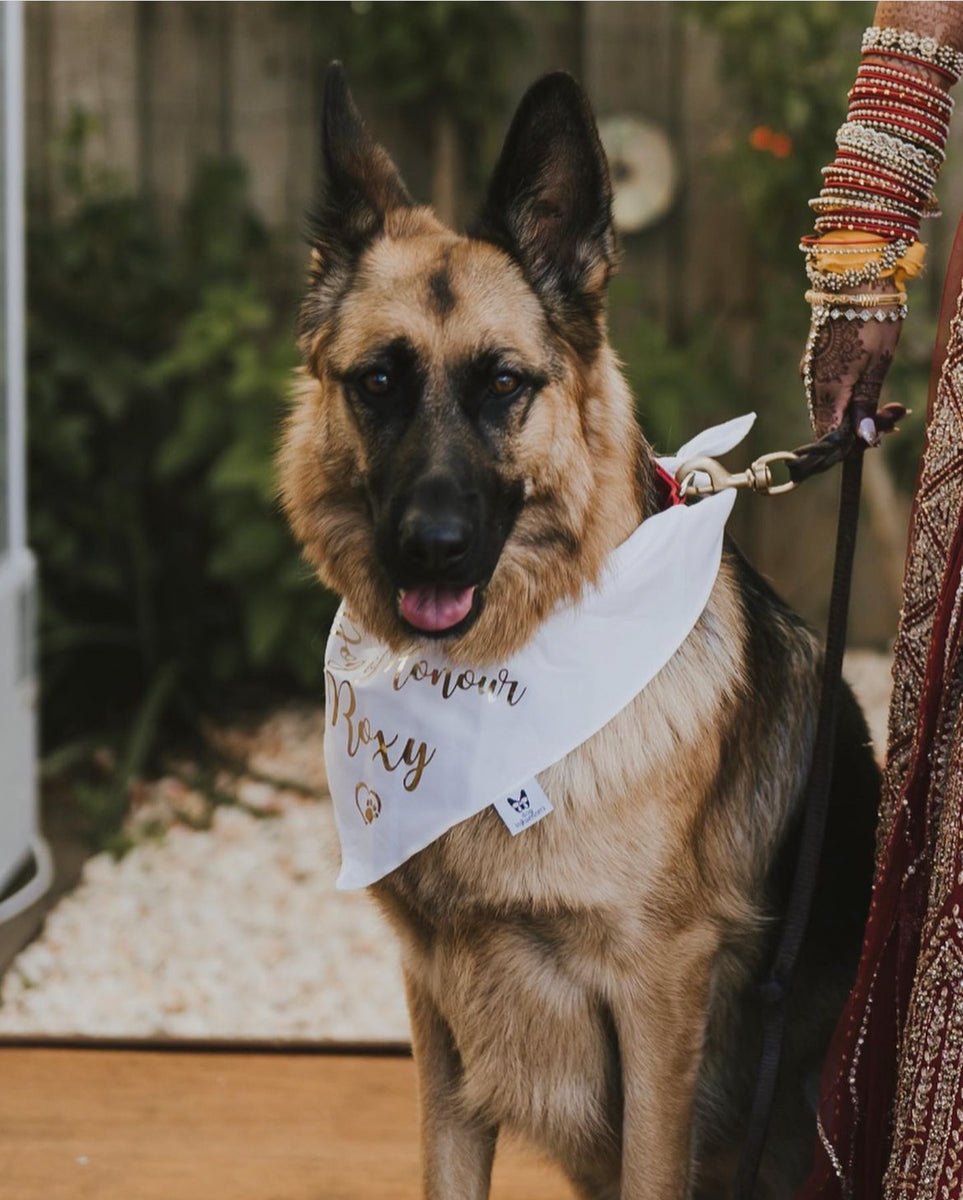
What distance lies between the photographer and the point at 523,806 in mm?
1757

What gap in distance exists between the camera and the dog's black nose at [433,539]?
1.67m

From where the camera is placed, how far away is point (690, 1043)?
180 centimetres

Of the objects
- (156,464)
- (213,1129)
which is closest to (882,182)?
(213,1129)

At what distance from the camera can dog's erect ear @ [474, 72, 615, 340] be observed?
1761 millimetres

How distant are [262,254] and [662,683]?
3012mm

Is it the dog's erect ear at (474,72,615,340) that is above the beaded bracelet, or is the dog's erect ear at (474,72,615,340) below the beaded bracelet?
below

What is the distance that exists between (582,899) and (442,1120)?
0.47 m

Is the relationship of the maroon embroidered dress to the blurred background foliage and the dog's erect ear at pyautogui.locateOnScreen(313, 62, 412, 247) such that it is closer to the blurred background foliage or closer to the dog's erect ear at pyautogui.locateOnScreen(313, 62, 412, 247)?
the dog's erect ear at pyautogui.locateOnScreen(313, 62, 412, 247)

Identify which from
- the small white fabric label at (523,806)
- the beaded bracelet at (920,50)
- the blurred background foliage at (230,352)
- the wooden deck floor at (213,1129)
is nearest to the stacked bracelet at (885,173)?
the beaded bracelet at (920,50)

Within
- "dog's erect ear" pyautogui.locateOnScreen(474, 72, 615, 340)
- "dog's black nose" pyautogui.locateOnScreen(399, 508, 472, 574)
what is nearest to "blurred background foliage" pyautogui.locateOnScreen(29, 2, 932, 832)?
"dog's erect ear" pyautogui.locateOnScreen(474, 72, 615, 340)

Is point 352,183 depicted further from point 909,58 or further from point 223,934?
point 223,934

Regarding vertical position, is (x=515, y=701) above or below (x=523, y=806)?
above

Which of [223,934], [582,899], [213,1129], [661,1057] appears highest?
[582,899]

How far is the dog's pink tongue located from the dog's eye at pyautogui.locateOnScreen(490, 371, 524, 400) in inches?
9.9
